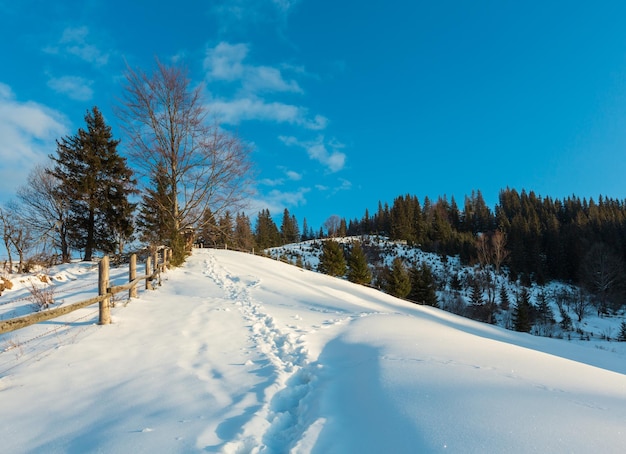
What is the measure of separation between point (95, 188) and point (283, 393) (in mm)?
20597

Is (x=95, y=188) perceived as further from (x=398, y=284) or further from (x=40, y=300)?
(x=398, y=284)

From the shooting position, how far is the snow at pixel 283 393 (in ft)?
7.52

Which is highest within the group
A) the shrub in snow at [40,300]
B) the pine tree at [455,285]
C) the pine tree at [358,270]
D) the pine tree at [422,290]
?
the shrub in snow at [40,300]

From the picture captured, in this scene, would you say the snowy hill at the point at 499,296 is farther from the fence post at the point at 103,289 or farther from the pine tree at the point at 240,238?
the fence post at the point at 103,289

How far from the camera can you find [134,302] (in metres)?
7.24

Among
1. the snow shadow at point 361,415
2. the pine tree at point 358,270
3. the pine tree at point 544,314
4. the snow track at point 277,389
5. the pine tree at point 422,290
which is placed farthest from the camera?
the pine tree at point 544,314

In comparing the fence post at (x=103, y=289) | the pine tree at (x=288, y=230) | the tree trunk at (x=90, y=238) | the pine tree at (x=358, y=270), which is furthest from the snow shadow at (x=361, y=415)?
the pine tree at (x=288, y=230)

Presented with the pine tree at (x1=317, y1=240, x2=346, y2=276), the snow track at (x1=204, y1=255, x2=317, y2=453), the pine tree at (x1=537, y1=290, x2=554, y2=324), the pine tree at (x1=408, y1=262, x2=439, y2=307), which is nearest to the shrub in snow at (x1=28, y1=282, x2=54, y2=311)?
the snow track at (x1=204, y1=255, x2=317, y2=453)

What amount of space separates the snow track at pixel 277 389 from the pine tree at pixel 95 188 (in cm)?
1671

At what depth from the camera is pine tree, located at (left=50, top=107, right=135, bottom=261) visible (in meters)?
18.4

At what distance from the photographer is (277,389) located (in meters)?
3.50

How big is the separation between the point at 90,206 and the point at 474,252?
189 feet

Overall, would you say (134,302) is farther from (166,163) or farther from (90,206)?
(90,206)

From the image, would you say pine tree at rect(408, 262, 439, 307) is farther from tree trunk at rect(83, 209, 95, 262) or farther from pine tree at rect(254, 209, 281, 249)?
pine tree at rect(254, 209, 281, 249)
